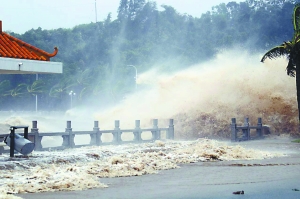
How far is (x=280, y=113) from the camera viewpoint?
141 ft

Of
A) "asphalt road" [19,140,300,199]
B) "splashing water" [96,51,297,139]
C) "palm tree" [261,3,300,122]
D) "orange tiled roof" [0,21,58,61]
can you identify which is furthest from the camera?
"splashing water" [96,51,297,139]

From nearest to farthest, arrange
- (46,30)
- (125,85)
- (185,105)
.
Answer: (185,105), (125,85), (46,30)

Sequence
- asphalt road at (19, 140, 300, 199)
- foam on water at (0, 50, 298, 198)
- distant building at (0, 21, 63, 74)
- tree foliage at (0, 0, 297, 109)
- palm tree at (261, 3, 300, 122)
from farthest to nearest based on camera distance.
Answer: tree foliage at (0, 0, 297, 109)
palm tree at (261, 3, 300, 122)
foam on water at (0, 50, 298, 198)
distant building at (0, 21, 63, 74)
asphalt road at (19, 140, 300, 199)

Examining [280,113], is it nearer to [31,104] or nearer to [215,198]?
[215,198]

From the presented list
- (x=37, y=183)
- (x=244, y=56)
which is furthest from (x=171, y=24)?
(x=37, y=183)

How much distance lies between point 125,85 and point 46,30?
50.2 meters

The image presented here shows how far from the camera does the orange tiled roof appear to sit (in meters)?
18.6

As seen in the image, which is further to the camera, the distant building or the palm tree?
the palm tree

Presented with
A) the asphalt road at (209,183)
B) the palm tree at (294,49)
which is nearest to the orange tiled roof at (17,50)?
the asphalt road at (209,183)

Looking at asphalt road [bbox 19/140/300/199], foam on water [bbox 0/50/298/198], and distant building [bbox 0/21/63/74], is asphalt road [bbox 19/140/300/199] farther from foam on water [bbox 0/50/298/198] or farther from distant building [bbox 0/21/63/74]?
distant building [bbox 0/21/63/74]

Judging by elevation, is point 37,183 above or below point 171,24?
below

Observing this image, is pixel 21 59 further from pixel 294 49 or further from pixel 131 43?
pixel 131 43

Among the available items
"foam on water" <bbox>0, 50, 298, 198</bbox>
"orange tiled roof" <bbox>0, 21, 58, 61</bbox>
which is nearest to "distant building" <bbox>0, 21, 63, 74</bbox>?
"orange tiled roof" <bbox>0, 21, 58, 61</bbox>

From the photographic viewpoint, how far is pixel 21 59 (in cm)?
1875
